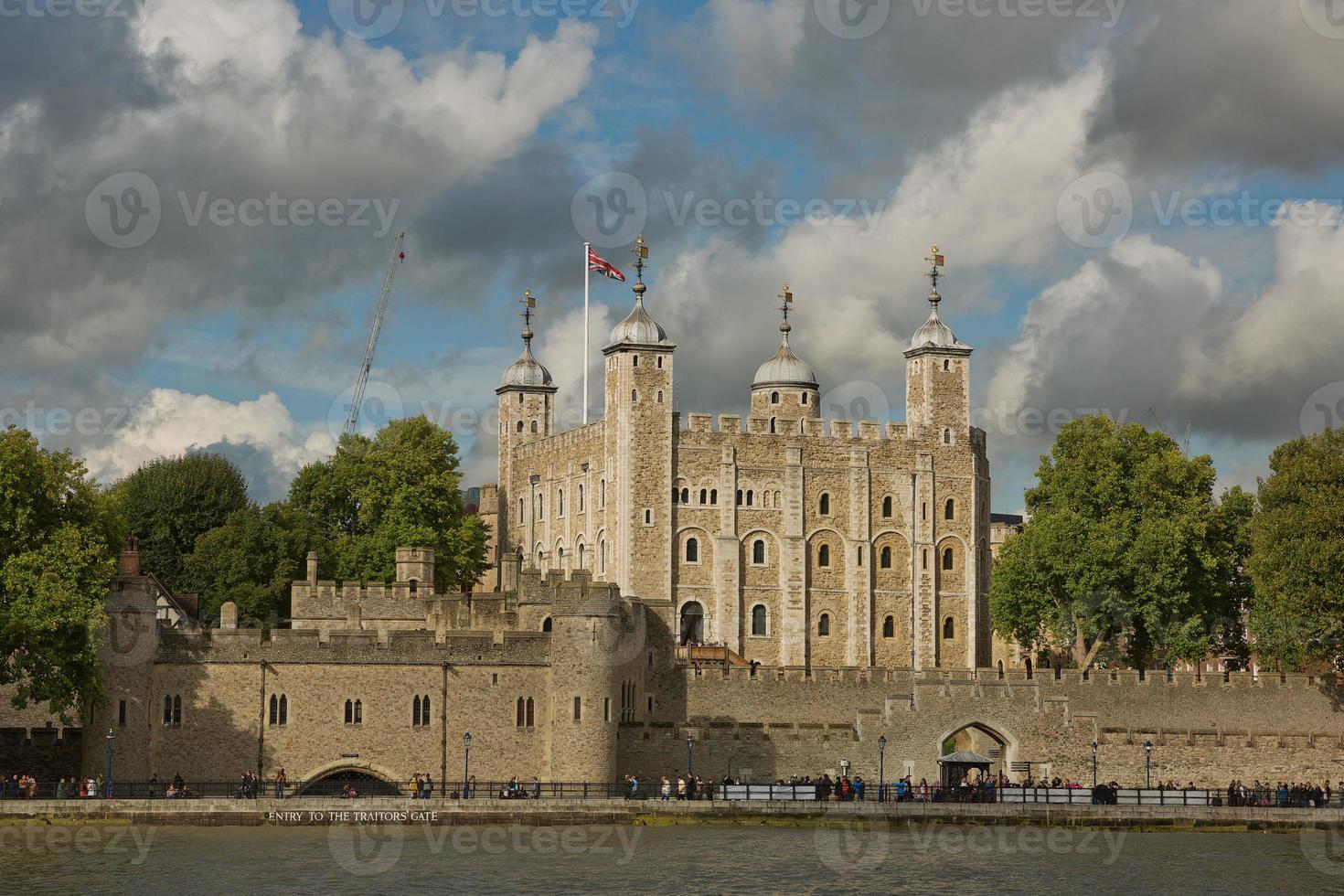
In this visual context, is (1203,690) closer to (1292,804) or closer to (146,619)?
(1292,804)

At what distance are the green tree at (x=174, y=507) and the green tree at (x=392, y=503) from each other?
12.1 feet

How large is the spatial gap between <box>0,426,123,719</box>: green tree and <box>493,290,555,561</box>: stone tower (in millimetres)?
48436

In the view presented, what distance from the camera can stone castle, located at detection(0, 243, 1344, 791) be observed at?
6419 cm

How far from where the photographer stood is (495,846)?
5950 centimetres

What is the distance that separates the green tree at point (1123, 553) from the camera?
8331 centimetres

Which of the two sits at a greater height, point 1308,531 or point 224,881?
point 1308,531

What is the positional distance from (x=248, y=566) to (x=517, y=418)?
83.6 feet

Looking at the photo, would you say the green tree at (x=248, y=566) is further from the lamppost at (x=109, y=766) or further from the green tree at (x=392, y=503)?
the lamppost at (x=109, y=766)

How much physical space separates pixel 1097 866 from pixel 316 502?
163 feet

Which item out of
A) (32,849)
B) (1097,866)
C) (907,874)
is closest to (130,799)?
(32,849)

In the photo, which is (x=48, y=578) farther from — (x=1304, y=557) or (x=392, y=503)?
(x=1304, y=557)

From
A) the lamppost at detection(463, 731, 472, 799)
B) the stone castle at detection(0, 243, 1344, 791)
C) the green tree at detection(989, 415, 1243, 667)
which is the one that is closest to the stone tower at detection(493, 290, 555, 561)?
the stone castle at detection(0, 243, 1344, 791)

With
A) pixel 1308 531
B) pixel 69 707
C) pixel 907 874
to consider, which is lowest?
pixel 907 874

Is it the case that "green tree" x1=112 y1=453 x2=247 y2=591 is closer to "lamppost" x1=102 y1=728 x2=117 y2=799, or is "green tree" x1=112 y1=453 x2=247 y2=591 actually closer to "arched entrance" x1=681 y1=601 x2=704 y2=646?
"arched entrance" x1=681 y1=601 x2=704 y2=646
